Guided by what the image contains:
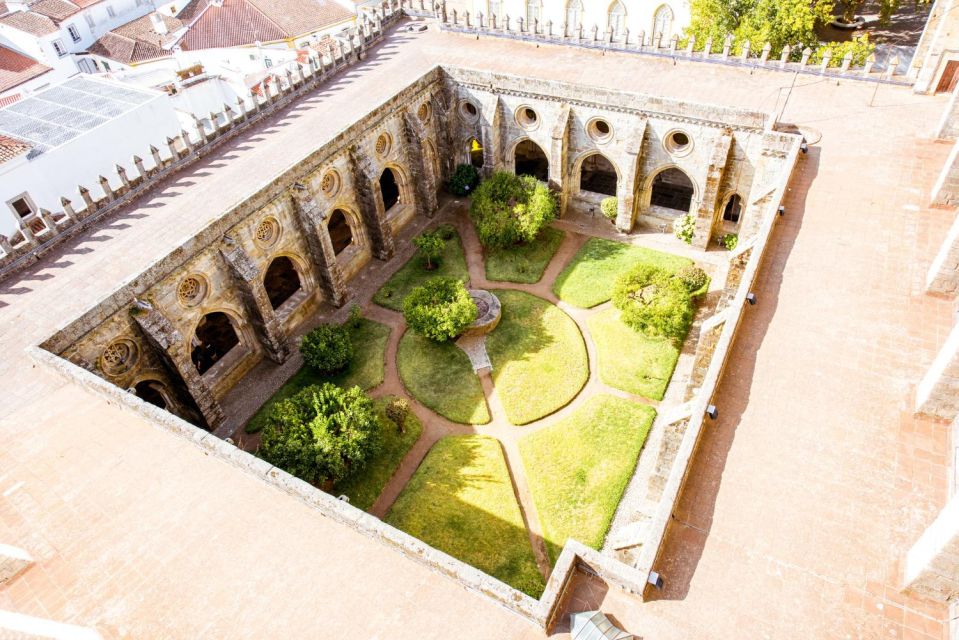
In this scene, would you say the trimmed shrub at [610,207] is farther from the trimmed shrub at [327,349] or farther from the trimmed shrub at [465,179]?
the trimmed shrub at [327,349]

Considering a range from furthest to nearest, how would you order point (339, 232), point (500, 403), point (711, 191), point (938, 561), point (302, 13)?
point (302, 13) < point (339, 232) < point (711, 191) < point (500, 403) < point (938, 561)

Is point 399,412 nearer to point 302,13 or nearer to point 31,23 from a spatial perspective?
point 302,13

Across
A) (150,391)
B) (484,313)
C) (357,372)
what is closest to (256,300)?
(357,372)

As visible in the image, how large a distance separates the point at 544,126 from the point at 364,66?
525 inches

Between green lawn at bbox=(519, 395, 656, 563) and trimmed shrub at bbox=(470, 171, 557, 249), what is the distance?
12148mm

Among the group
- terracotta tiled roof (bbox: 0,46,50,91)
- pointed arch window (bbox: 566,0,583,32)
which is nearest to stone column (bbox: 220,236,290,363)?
pointed arch window (bbox: 566,0,583,32)

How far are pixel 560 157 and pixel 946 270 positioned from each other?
2199 cm

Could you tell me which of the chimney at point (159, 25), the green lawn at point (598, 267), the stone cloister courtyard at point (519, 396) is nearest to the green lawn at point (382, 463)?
the stone cloister courtyard at point (519, 396)

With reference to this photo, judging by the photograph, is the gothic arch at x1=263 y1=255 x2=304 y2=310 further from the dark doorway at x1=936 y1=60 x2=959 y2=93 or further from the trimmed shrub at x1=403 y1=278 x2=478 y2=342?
the dark doorway at x1=936 y1=60 x2=959 y2=93

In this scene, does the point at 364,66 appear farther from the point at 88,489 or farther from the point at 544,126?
the point at 88,489

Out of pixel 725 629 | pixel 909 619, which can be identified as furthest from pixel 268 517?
pixel 909 619

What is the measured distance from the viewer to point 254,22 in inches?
2398

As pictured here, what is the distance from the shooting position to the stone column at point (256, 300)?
28141mm

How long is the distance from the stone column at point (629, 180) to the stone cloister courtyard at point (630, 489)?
9.00 m
